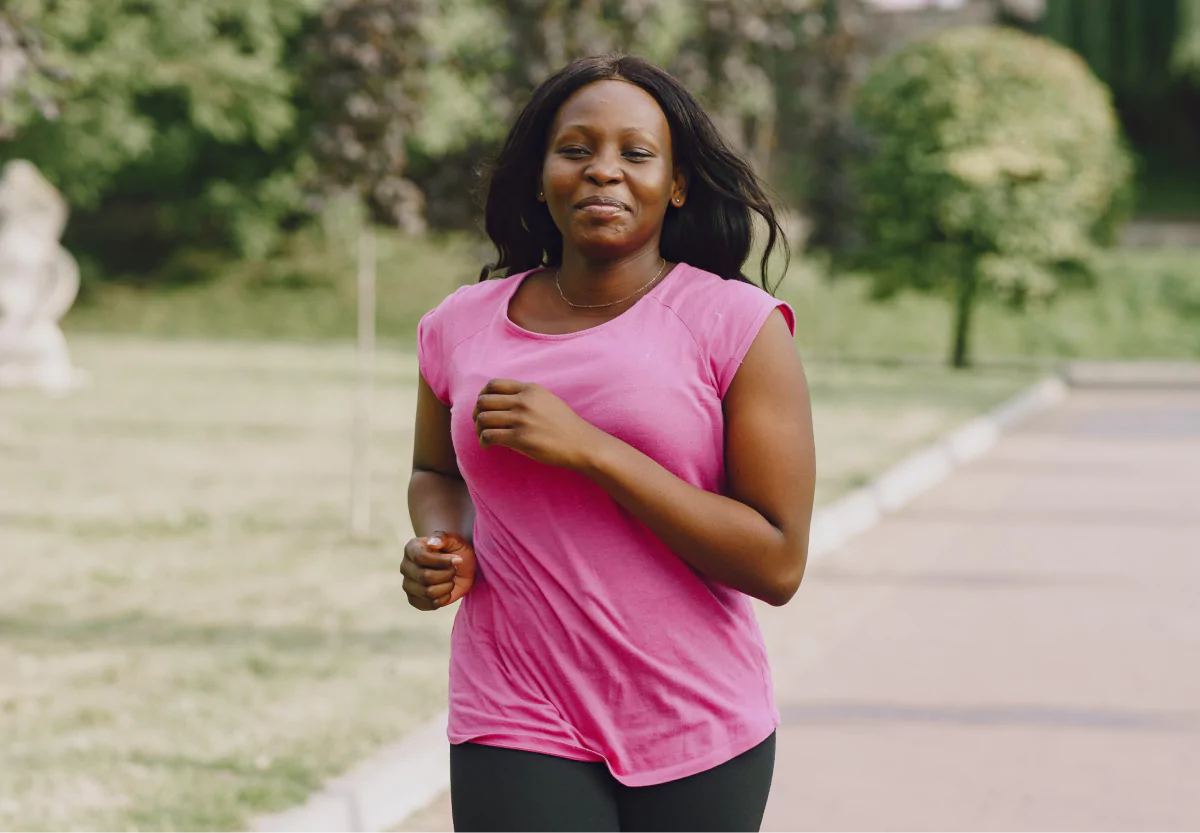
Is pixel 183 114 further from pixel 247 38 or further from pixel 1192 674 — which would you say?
pixel 1192 674

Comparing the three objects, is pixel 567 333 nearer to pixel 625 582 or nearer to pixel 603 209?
pixel 603 209

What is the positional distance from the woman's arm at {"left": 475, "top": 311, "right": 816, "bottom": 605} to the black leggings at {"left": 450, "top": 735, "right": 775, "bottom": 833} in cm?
28

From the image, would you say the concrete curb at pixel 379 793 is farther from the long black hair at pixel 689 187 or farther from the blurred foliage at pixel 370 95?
the blurred foliage at pixel 370 95

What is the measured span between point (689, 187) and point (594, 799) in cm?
92

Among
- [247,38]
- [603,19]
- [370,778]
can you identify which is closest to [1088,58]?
[247,38]

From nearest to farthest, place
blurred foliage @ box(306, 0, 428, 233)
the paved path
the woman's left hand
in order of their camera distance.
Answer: the woman's left hand < the paved path < blurred foliage @ box(306, 0, 428, 233)

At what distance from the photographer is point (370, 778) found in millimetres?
4754

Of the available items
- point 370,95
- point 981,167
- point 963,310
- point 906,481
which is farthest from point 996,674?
point 963,310

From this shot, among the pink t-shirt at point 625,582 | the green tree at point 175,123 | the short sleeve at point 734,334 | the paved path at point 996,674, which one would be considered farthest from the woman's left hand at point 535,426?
the green tree at point 175,123

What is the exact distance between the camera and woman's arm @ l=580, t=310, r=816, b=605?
221 cm

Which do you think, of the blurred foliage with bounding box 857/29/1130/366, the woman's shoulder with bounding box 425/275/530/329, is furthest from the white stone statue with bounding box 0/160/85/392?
the woman's shoulder with bounding box 425/275/530/329

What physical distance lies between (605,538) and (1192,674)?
Result: 215 inches

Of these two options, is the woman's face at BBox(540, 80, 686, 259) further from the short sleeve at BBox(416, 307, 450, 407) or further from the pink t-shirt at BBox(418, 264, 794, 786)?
the short sleeve at BBox(416, 307, 450, 407)

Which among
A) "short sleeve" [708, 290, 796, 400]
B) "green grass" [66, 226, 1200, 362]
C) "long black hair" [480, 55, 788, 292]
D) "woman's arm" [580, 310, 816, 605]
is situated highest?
"long black hair" [480, 55, 788, 292]
